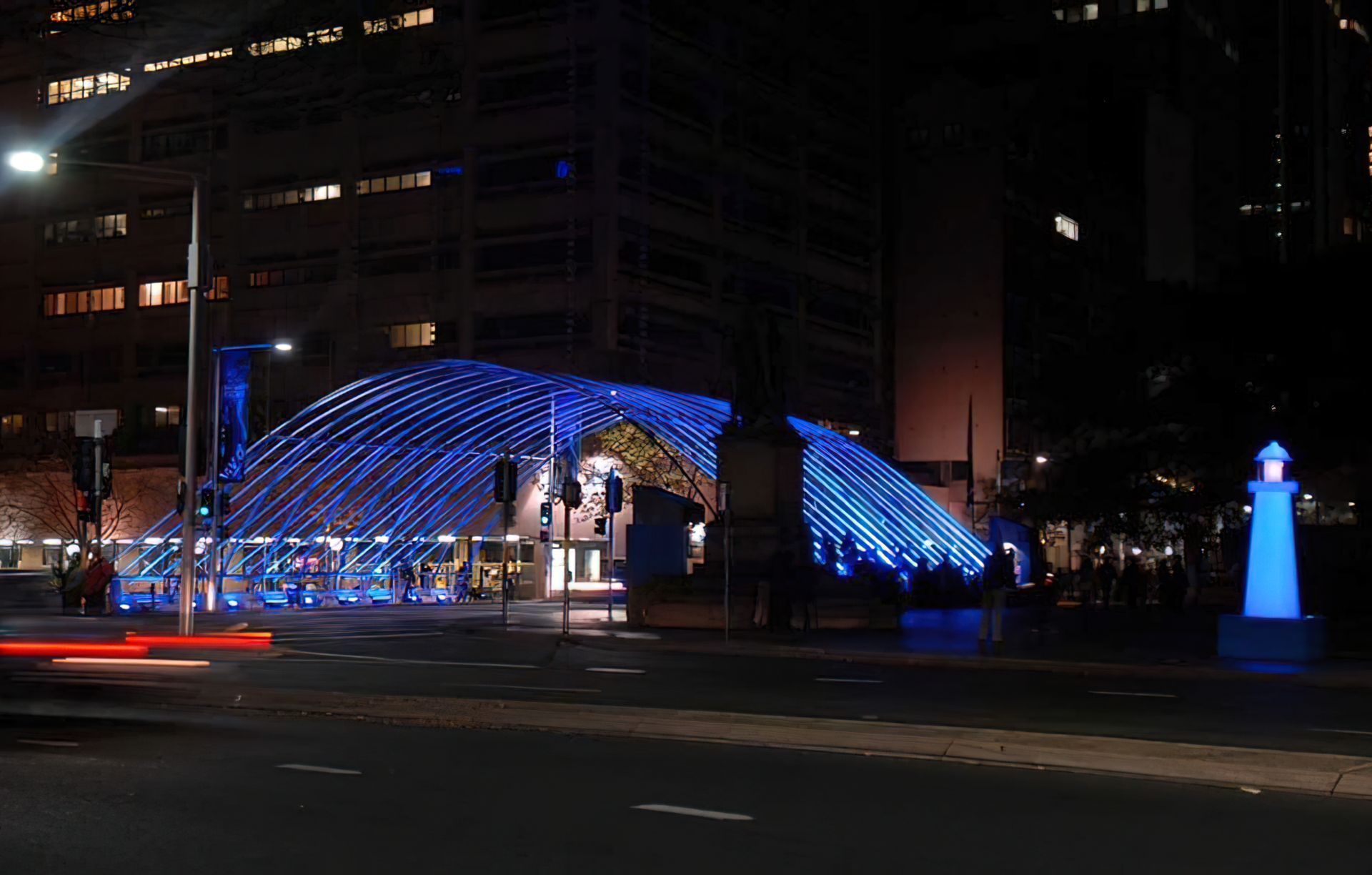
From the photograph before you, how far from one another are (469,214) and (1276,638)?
58.7 m

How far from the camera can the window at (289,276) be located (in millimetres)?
84438

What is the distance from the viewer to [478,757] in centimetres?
1397

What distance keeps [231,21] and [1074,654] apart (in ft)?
55.8

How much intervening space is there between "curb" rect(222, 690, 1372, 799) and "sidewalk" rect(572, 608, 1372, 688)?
10155 mm

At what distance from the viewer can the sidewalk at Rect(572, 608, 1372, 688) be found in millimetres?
24469

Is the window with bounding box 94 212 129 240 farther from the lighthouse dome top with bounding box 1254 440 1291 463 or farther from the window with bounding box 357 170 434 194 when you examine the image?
the lighthouse dome top with bounding box 1254 440 1291 463

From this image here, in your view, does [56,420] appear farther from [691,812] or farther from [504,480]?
[691,812]

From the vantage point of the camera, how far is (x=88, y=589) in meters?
44.2

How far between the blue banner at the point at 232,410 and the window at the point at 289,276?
1739 inches

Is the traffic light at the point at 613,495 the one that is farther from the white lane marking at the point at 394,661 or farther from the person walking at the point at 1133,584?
the person walking at the point at 1133,584

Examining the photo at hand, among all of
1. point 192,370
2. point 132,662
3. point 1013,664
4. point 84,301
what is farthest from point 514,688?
point 84,301

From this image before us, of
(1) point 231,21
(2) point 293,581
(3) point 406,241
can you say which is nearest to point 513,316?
(3) point 406,241

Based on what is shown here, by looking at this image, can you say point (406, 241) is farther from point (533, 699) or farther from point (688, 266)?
point (533, 699)

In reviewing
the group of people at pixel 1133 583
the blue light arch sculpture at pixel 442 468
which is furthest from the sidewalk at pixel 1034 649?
the blue light arch sculpture at pixel 442 468
